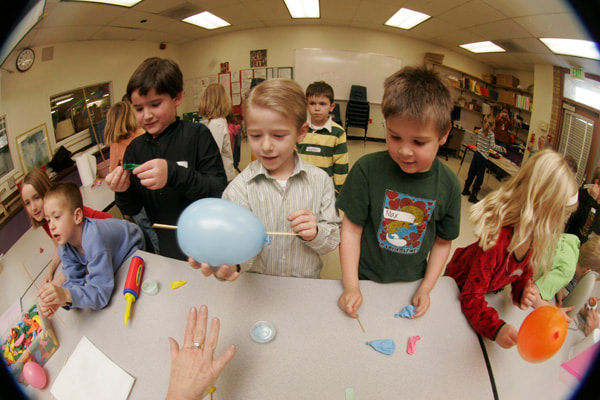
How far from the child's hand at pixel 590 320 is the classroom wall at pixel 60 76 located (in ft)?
4.78

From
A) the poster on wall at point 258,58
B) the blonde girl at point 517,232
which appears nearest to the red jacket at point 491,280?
the blonde girl at point 517,232

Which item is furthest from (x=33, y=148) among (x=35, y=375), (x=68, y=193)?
(x=35, y=375)

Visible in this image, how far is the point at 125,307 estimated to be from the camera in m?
1.01

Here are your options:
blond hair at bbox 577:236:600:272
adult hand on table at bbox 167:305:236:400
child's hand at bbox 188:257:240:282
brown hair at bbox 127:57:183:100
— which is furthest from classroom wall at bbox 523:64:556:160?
brown hair at bbox 127:57:183:100

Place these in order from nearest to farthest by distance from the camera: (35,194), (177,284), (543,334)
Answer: (543,334) → (35,194) → (177,284)

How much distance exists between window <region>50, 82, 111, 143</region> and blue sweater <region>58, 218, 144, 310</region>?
315 millimetres

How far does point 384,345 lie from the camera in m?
0.87

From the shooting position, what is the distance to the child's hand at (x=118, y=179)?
3.04 feet

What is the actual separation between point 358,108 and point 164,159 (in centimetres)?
79

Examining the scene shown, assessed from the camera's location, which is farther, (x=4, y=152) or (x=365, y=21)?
(x=365, y=21)

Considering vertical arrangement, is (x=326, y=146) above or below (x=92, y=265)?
above

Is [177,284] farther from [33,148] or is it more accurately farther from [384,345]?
[384,345]

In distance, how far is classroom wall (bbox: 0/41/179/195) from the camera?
66 cm

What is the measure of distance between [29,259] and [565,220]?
4.86 ft
